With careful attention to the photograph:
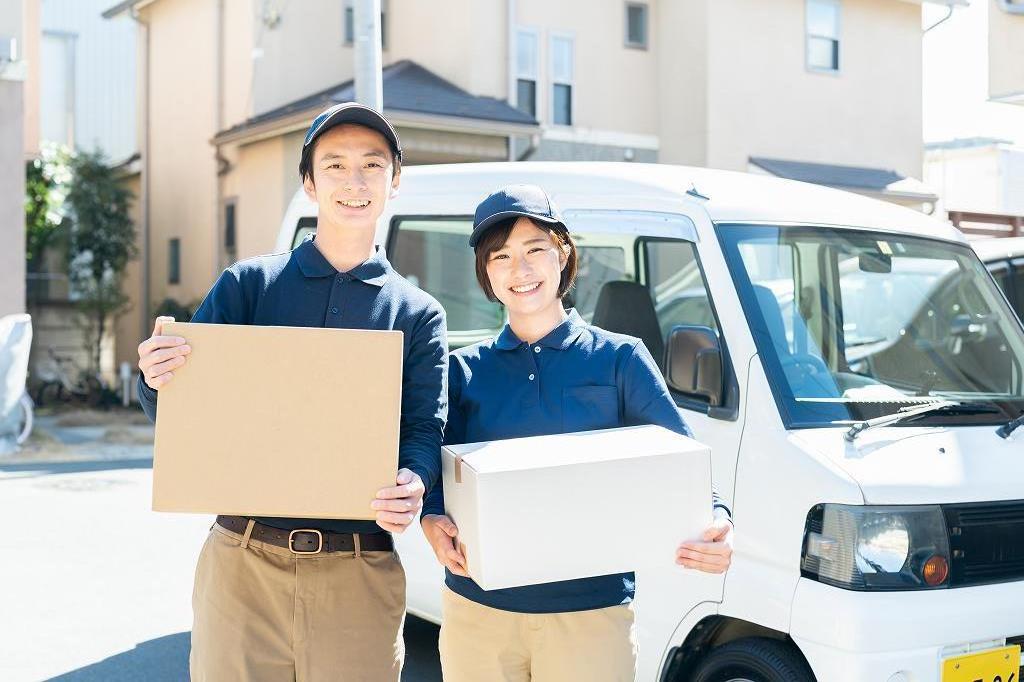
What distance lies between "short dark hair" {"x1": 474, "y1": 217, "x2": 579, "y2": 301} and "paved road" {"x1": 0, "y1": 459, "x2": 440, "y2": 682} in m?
3.25

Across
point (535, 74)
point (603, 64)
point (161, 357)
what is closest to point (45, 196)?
point (535, 74)

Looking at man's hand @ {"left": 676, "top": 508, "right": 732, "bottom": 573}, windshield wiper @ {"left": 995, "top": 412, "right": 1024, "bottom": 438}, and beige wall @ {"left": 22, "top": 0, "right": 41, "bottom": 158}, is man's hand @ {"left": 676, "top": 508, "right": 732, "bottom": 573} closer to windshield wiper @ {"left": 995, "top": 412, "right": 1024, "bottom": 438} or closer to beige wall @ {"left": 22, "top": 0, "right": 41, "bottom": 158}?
windshield wiper @ {"left": 995, "top": 412, "right": 1024, "bottom": 438}

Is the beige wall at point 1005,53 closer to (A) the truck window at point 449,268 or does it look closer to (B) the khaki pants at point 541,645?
(A) the truck window at point 449,268

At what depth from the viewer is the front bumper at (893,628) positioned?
3.50m

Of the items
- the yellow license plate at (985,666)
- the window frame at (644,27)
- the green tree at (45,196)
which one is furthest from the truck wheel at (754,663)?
the window frame at (644,27)

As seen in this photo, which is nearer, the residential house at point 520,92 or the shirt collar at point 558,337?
the shirt collar at point 558,337

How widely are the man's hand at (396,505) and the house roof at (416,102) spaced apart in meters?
14.2

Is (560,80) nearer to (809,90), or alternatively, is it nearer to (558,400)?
(809,90)

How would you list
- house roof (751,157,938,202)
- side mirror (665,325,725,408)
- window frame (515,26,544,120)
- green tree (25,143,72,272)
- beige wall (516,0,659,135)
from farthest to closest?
1. house roof (751,157,938,202)
2. beige wall (516,0,659,135)
3. window frame (515,26,544,120)
4. green tree (25,143,72,272)
5. side mirror (665,325,725,408)

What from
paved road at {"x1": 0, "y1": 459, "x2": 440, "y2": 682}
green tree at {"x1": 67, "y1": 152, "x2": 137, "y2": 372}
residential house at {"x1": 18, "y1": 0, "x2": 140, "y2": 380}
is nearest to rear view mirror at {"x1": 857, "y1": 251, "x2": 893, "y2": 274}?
paved road at {"x1": 0, "y1": 459, "x2": 440, "y2": 682}

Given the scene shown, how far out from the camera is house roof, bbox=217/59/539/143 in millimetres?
17031

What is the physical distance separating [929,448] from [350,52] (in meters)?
16.9

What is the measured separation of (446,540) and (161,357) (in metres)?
0.77

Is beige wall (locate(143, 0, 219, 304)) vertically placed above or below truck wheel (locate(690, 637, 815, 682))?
above
